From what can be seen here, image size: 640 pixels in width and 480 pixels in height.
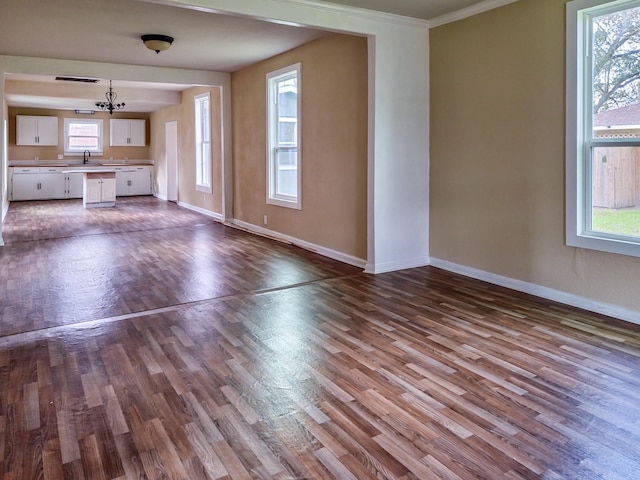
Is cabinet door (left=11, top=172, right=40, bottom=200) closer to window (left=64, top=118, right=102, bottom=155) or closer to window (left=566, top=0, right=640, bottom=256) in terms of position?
window (left=64, top=118, right=102, bottom=155)

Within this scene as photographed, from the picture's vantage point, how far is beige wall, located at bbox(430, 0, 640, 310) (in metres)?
3.89

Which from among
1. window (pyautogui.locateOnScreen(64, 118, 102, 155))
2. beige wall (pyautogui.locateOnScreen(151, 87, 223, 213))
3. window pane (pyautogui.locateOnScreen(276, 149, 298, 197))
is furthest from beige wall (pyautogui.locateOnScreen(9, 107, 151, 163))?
window pane (pyautogui.locateOnScreen(276, 149, 298, 197))

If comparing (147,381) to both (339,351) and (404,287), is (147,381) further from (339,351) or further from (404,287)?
(404,287)

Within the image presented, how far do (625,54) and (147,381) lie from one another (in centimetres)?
379

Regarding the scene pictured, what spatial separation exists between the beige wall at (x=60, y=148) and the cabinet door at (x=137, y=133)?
0.19 metres

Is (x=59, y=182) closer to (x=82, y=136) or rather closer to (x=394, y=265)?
(x=82, y=136)

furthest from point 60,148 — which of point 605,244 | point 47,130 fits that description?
point 605,244

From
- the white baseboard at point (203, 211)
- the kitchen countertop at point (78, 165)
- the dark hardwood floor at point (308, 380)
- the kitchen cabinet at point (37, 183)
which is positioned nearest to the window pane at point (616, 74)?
the dark hardwood floor at point (308, 380)

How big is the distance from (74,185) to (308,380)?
1282 centimetres

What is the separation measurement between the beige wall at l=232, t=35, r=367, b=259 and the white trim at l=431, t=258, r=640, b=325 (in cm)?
103

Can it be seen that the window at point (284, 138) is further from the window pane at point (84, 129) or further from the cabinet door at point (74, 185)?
the window pane at point (84, 129)

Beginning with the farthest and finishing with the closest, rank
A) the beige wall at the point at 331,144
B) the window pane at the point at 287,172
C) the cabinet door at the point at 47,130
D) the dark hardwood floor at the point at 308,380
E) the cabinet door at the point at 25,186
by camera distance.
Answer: the cabinet door at the point at 47,130, the cabinet door at the point at 25,186, the window pane at the point at 287,172, the beige wall at the point at 331,144, the dark hardwood floor at the point at 308,380

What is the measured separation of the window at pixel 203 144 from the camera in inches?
376

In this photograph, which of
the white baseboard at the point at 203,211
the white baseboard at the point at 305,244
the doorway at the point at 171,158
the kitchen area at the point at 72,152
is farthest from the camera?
the kitchen area at the point at 72,152
